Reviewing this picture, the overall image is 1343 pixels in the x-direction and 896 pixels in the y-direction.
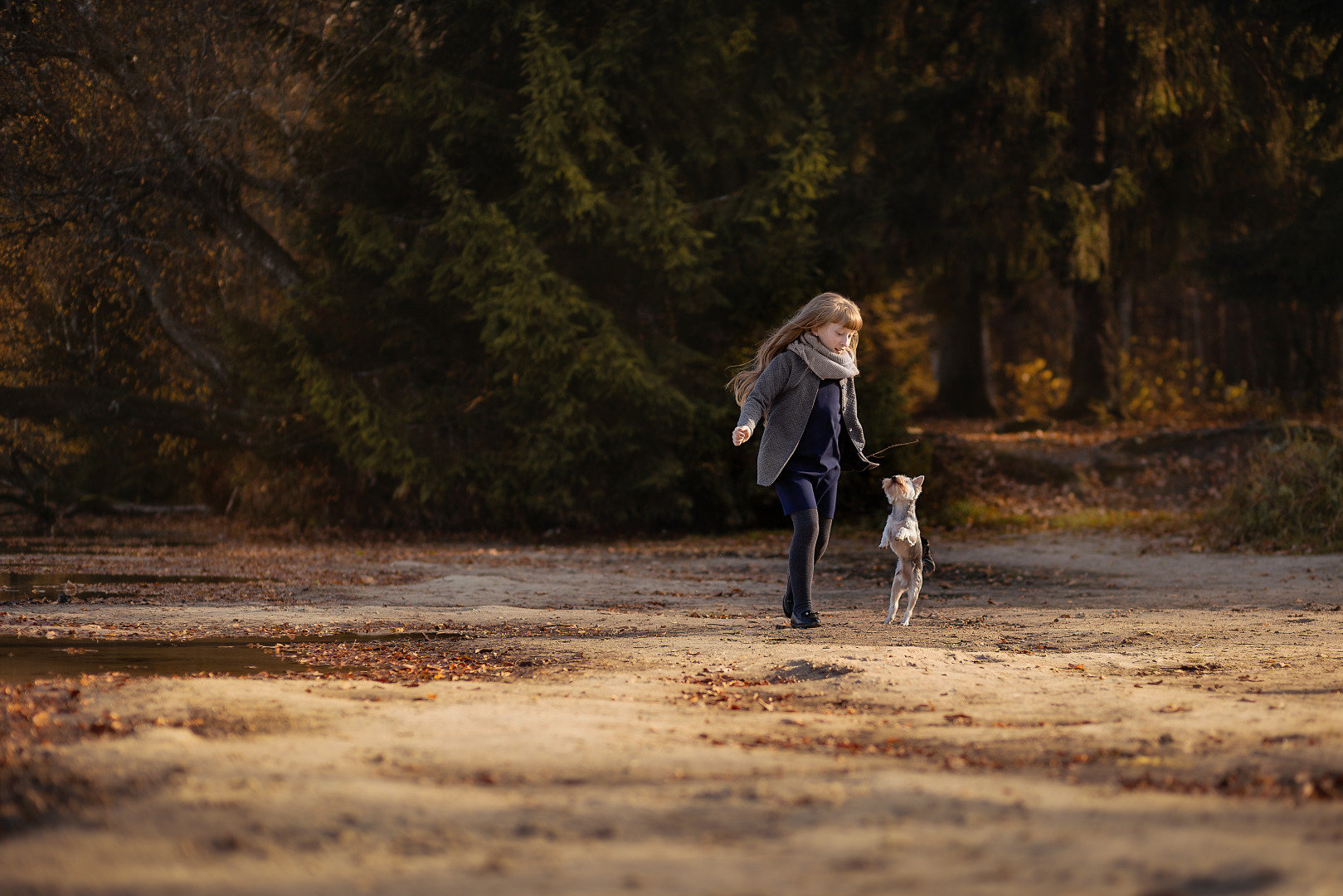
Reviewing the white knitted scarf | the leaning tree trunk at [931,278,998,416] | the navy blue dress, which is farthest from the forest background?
the navy blue dress

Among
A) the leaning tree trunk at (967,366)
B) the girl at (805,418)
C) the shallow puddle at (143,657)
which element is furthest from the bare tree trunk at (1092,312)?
the shallow puddle at (143,657)

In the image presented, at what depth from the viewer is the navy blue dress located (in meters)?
8.86

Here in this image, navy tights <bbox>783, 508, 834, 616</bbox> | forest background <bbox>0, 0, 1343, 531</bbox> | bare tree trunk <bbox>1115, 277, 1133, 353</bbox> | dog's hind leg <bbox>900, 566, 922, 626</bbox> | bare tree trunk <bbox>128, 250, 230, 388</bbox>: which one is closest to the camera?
navy tights <bbox>783, 508, 834, 616</bbox>

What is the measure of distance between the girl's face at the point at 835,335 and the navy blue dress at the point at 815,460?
0.81 ft

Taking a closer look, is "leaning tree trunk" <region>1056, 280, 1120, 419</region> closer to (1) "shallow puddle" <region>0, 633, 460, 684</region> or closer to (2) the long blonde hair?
(2) the long blonde hair

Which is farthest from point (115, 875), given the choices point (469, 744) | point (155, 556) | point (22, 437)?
point (22, 437)

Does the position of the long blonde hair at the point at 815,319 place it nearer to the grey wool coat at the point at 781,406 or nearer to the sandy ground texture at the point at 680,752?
the grey wool coat at the point at 781,406

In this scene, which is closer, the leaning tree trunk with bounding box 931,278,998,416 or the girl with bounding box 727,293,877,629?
the girl with bounding box 727,293,877,629

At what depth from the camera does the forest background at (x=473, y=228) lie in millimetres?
17906

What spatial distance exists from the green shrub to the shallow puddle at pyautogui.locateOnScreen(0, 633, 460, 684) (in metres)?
10.8

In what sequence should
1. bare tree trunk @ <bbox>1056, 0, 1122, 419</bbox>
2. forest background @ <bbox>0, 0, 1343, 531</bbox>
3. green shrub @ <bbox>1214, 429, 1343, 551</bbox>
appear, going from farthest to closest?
bare tree trunk @ <bbox>1056, 0, 1122, 419</bbox> → forest background @ <bbox>0, 0, 1343, 531</bbox> → green shrub @ <bbox>1214, 429, 1343, 551</bbox>

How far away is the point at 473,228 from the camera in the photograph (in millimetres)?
17375

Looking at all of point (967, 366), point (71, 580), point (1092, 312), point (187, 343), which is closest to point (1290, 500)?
point (1092, 312)

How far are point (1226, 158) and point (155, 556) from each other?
64.9 feet
